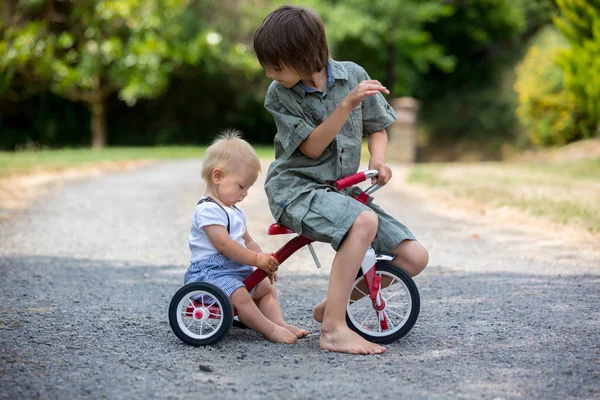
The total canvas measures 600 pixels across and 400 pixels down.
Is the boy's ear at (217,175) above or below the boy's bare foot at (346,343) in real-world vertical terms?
above

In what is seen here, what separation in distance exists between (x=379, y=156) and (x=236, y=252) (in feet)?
2.53

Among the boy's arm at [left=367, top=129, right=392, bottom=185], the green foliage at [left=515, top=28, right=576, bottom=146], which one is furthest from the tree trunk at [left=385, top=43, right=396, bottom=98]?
the boy's arm at [left=367, top=129, right=392, bottom=185]

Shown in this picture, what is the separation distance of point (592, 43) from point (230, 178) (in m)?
12.5

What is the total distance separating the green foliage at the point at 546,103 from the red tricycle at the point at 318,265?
15.3 m

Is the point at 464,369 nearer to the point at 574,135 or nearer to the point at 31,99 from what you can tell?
the point at 574,135

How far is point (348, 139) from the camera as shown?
3.46 meters

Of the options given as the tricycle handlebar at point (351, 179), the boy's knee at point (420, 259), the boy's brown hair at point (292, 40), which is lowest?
the boy's knee at point (420, 259)

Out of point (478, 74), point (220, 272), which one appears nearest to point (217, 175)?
point (220, 272)

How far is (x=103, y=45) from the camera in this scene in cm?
1953

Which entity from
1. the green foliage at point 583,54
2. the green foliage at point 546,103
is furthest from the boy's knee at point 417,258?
the green foliage at point 546,103

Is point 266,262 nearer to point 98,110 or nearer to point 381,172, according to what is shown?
point 381,172

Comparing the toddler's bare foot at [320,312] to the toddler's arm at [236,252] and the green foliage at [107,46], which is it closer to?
the toddler's arm at [236,252]

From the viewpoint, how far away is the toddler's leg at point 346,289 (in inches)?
129

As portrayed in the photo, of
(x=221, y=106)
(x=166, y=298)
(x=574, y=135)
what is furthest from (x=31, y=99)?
(x=166, y=298)
